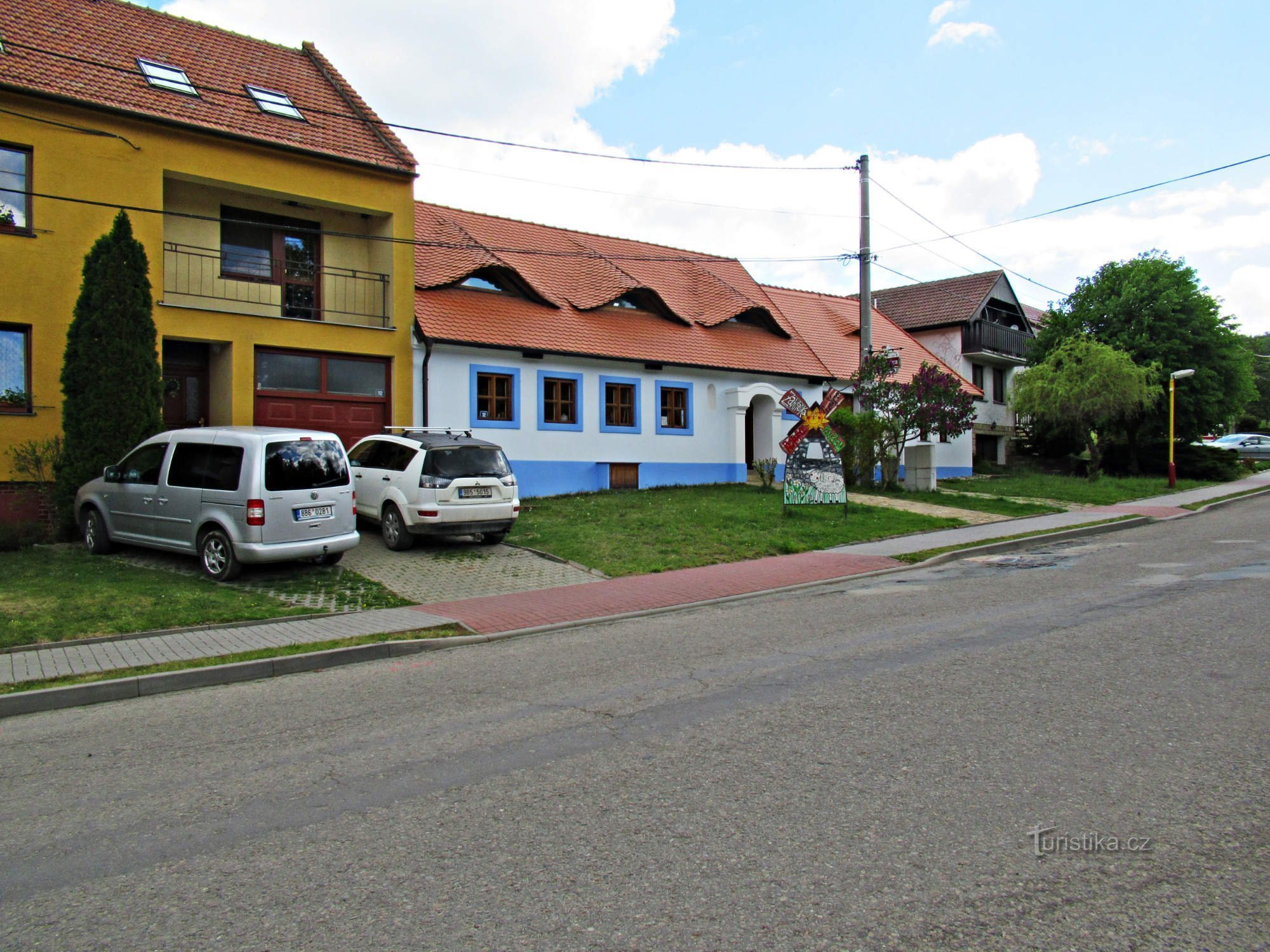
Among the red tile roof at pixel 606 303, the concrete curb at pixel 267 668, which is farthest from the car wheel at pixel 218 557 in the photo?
the red tile roof at pixel 606 303

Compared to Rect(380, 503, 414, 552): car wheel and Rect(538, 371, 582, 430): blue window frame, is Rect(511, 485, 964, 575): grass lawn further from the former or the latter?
Rect(380, 503, 414, 552): car wheel

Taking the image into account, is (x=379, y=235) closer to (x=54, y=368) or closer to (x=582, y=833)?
(x=54, y=368)

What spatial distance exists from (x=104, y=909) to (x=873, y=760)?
142 inches

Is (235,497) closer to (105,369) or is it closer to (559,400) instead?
(105,369)

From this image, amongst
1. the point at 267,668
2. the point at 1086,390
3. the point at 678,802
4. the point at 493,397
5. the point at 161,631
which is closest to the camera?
the point at 678,802

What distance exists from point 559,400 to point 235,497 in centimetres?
1073

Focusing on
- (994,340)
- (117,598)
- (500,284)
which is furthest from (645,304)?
(994,340)

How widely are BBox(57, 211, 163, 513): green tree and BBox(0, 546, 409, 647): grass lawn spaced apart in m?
1.72

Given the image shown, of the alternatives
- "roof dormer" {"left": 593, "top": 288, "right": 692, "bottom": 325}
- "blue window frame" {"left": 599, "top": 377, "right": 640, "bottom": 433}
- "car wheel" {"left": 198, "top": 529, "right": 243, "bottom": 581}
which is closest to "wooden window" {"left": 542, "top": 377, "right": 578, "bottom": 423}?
"blue window frame" {"left": 599, "top": 377, "right": 640, "bottom": 433}

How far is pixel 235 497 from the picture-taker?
10.6 meters

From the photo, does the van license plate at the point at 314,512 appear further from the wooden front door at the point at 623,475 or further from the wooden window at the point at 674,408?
the wooden window at the point at 674,408

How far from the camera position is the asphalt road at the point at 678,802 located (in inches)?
122

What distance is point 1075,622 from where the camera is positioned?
7.96 meters

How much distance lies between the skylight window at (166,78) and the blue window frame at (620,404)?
10534 mm
